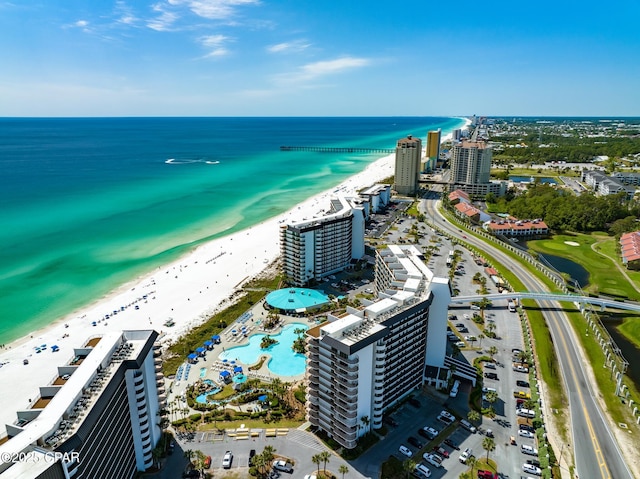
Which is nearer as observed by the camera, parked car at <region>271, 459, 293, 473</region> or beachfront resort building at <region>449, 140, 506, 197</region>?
parked car at <region>271, 459, 293, 473</region>

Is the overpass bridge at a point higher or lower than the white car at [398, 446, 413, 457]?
higher

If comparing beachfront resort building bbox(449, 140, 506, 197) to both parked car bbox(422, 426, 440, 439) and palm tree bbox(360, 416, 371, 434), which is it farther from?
palm tree bbox(360, 416, 371, 434)

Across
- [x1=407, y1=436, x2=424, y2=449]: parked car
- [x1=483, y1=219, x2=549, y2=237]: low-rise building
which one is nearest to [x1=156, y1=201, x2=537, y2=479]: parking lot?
[x1=407, y1=436, x2=424, y2=449]: parked car

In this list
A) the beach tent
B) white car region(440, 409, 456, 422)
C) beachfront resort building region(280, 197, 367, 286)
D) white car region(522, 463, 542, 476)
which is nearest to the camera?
white car region(522, 463, 542, 476)

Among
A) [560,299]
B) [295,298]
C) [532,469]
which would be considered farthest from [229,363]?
[560,299]

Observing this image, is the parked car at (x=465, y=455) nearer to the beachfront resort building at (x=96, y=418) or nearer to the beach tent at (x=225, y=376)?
the beach tent at (x=225, y=376)

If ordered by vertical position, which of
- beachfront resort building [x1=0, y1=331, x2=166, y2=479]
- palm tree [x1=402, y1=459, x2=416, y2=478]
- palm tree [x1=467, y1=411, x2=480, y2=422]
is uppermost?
beachfront resort building [x1=0, y1=331, x2=166, y2=479]
